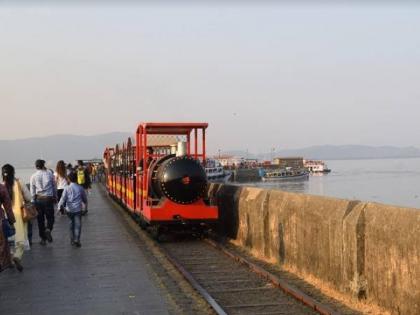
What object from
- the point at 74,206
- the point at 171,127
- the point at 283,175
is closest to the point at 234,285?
the point at 74,206

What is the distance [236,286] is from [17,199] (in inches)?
168

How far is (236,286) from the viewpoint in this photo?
892cm

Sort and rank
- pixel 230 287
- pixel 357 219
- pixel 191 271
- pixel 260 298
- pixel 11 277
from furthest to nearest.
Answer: pixel 191 271 < pixel 11 277 < pixel 230 287 < pixel 260 298 < pixel 357 219

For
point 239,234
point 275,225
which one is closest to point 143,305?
point 275,225

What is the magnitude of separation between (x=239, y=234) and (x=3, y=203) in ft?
20.7

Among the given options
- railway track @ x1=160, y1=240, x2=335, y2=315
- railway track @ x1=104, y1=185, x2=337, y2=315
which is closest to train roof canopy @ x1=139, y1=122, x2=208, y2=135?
railway track @ x1=104, y1=185, x2=337, y2=315

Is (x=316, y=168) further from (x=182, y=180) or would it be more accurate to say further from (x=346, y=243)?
(x=346, y=243)

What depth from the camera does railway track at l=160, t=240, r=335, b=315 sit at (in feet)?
24.4

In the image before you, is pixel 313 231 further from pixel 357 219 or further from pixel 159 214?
pixel 159 214

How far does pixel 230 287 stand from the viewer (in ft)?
29.1

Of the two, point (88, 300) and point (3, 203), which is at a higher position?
point (3, 203)

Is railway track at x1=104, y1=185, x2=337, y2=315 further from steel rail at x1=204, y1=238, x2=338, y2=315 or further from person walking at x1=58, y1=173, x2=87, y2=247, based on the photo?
person walking at x1=58, y1=173, x2=87, y2=247

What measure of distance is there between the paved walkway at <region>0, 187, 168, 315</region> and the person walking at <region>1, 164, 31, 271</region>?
0.41 meters

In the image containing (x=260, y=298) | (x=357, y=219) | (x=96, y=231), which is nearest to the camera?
(x=357, y=219)
